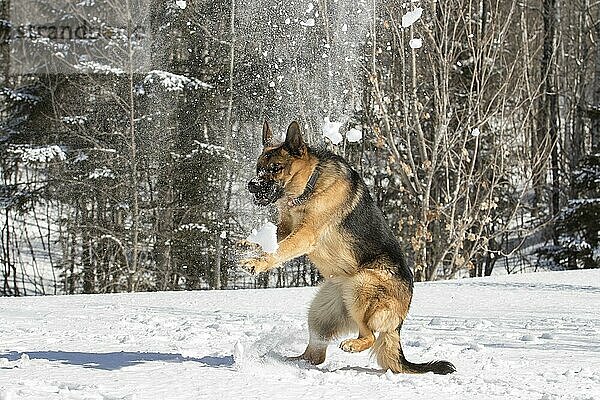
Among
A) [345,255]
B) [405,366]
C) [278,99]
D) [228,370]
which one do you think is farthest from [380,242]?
[278,99]

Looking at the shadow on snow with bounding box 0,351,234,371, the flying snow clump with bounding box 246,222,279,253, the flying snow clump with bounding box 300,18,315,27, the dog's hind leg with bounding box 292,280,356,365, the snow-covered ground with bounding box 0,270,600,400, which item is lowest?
the snow-covered ground with bounding box 0,270,600,400

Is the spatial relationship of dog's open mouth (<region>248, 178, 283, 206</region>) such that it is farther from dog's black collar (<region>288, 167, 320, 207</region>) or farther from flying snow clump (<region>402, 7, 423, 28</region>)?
flying snow clump (<region>402, 7, 423, 28</region>)

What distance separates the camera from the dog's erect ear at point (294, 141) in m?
3.31

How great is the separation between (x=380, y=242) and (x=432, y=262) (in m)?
6.27

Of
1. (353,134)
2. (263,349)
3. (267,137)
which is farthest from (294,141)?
(353,134)

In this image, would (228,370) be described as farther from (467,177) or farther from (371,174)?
(371,174)

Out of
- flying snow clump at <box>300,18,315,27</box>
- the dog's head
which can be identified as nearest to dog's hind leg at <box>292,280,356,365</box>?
the dog's head

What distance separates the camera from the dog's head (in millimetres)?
3273

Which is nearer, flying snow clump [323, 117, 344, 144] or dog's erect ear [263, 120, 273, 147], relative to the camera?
dog's erect ear [263, 120, 273, 147]

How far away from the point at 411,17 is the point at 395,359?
5879 millimetres

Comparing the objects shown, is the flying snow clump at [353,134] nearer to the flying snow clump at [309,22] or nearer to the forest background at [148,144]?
the forest background at [148,144]

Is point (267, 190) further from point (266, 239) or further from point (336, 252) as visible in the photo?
point (336, 252)

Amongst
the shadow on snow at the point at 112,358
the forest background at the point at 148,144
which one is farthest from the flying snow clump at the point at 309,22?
the shadow on snow at the point at 112,358

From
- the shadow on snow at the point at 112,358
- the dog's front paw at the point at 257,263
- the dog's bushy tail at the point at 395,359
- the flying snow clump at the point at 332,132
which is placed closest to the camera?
the dog's front paw at the point at 257,263
